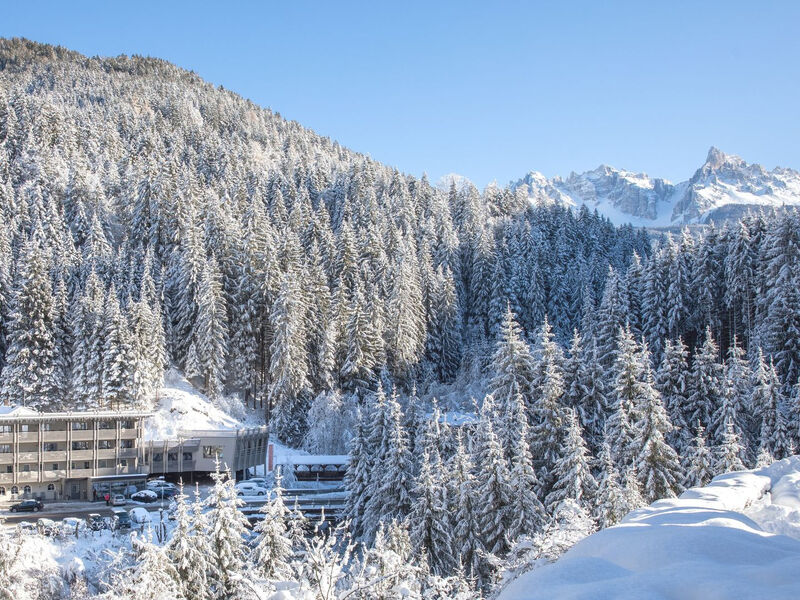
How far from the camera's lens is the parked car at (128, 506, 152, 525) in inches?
1745

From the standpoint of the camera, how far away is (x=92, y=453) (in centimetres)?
5606

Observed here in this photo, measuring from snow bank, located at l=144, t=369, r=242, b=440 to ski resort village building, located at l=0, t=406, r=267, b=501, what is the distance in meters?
1.12

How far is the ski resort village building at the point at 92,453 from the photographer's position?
5369 centimetres

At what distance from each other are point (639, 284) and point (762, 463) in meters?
37.9

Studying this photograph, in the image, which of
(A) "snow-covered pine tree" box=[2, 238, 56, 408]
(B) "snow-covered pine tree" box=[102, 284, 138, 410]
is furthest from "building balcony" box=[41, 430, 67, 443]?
(A) "snow-covered pine tree" box=[2, 238, 56, 408]

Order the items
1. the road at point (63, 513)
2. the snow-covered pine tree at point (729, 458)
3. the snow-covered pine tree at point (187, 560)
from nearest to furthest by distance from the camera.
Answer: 1. the snow-covered pine tree at point (187, 560)
2. the snow-covered pine tree at point (729, 458)
3. the road at point (63, 513)

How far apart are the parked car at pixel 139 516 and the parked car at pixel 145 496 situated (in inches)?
258

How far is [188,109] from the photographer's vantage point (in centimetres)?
15550

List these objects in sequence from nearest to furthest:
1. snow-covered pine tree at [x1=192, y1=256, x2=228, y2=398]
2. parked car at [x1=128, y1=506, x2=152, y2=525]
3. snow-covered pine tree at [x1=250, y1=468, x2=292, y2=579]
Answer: snow-covered pine tree at [x1=250, y1=468, x2=292, y2=579] < parked car at [x1=128, y1=506, x2=152, y2=525] < snow-covered pine tree at [x1=192, y1=256, x2=228, y2=398]

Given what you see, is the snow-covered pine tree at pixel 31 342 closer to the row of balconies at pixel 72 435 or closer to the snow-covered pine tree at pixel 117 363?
the snow-covered pine tree at pixel 117 363

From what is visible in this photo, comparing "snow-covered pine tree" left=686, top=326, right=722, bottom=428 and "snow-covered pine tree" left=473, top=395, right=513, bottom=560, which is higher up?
"snow-covered pine tree" left=686, top=326, right=722, bottom=428

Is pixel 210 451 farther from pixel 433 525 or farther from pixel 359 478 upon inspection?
pixel 433 525

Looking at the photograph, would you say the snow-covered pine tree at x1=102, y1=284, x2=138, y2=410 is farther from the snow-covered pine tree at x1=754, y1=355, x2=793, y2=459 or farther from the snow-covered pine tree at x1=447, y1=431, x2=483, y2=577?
the snow-covered pine tree at x1=754, y1=355, x2=793, y2=459

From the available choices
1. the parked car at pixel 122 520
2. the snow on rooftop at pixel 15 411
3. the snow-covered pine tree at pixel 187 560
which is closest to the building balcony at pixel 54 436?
the snow on rooftop at pixel 15 411
